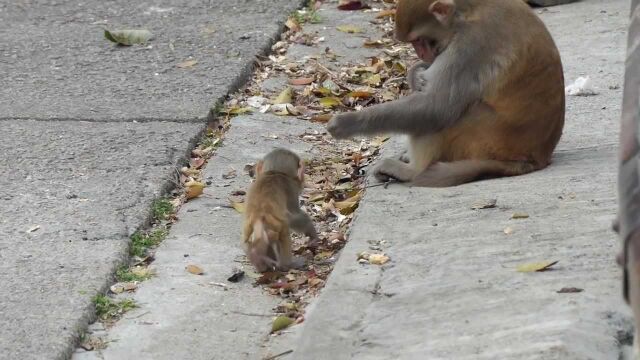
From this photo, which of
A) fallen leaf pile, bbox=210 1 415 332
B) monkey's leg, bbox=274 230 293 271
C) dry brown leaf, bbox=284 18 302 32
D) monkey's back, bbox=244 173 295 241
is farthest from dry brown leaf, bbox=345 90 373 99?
monkey's leg, bbox=274 230 293 271

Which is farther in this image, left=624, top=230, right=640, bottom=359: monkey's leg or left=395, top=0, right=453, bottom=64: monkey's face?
left=395, top=0, right=453, bottom=64: monkey's face

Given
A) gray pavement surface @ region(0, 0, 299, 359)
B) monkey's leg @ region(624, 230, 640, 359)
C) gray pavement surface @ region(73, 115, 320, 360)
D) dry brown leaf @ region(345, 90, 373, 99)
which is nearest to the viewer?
monkey's leg @ region(624, 230, 640, 359)

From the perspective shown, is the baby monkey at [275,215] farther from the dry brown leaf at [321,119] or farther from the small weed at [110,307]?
the dry brown leaf at [321,119]

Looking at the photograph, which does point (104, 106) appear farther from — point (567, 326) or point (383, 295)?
point (567, 326)

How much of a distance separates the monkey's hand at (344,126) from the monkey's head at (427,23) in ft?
1.52

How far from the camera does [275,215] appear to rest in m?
5.23

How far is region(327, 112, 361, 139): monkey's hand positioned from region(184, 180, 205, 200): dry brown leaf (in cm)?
73

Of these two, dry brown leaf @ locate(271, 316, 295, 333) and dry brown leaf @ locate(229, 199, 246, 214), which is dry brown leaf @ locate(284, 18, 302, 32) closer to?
dry brown leaf @ locate(229, 199, 246, 214)

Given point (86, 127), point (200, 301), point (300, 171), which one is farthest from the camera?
point (86, 127)

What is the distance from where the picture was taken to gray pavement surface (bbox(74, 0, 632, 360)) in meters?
3.85

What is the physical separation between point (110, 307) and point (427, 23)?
2072mm

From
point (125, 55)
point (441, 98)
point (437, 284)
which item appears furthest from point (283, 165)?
point (125, 55)

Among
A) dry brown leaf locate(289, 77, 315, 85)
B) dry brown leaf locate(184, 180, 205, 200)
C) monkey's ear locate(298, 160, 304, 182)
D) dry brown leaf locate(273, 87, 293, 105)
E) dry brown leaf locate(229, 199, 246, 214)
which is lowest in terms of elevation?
dry brown leaf locate(289, 77, 315, 85)

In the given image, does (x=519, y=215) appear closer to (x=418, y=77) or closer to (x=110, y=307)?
(x=418, y=77)
